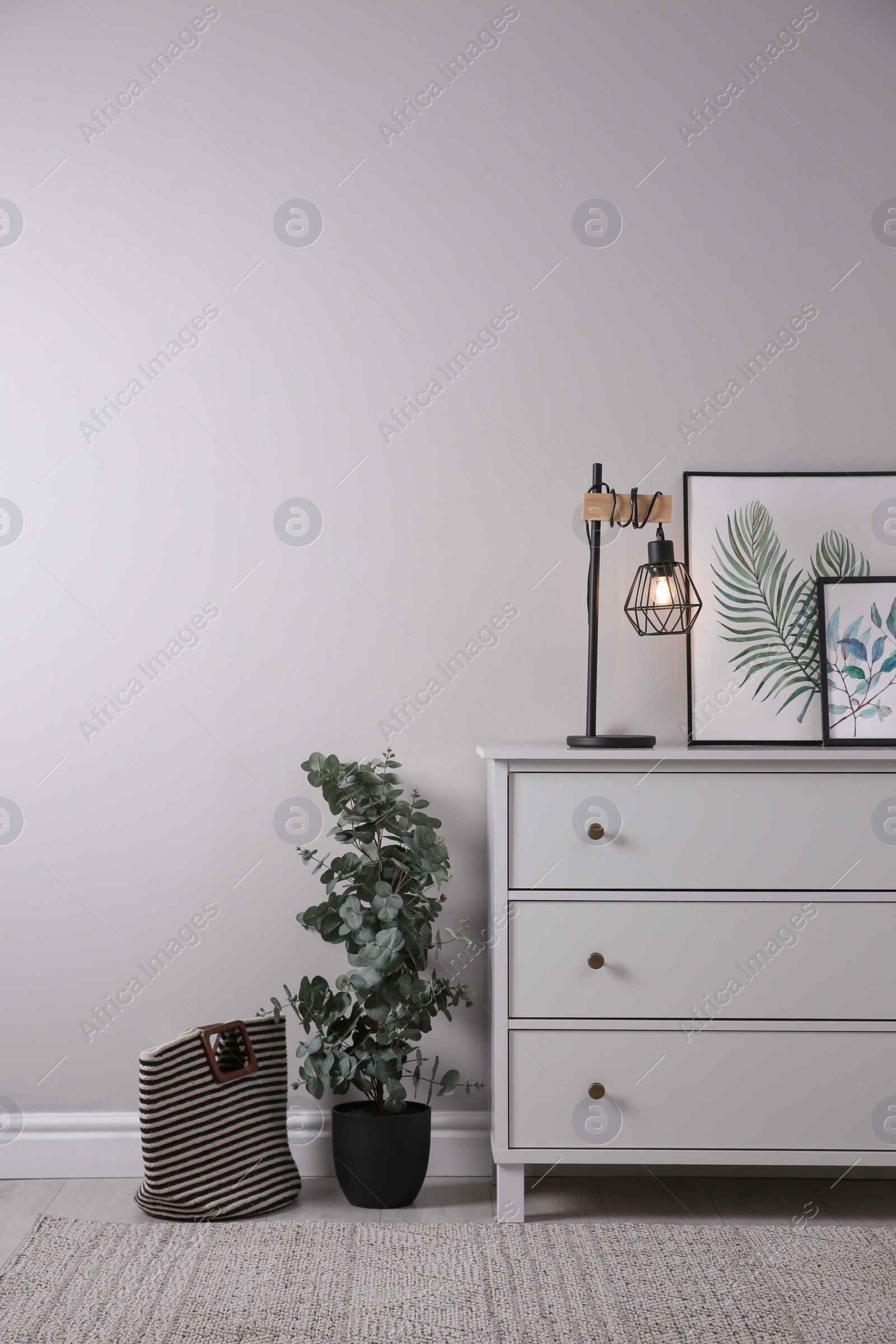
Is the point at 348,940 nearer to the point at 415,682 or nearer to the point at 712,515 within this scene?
the point at 415,682

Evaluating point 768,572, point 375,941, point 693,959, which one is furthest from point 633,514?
point 375,941

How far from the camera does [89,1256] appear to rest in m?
1.77

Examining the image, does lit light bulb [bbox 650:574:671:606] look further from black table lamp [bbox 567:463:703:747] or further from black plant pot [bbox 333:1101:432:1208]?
black plant pot [bbox 333:1101:432:1208]

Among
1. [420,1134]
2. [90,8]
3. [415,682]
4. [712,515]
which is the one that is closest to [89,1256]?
[420,1134]

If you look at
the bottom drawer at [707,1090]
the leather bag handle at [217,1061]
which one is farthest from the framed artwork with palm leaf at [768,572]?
the leather bag handle at [217,1061]

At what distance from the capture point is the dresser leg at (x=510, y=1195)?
197 centimetres

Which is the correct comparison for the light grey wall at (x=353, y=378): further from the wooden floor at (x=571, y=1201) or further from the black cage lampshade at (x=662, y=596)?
the wooden floor at (x=571, y=1201)

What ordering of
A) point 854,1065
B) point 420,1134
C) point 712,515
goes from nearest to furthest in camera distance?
point 854,1065 < point 420,1134 < point 712,515

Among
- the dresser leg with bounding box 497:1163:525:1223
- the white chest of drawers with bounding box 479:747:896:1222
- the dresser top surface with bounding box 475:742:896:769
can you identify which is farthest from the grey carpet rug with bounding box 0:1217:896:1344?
the dresser top surface with bounding box 475:742:896:769

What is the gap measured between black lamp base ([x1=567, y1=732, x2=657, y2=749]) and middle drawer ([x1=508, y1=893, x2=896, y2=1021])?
0.33 meters

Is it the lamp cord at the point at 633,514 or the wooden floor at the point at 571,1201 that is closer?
the wooden floor at the point at 571,1201

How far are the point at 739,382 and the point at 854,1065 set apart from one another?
61.3 inches

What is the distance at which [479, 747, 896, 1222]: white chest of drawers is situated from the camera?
1928 mm

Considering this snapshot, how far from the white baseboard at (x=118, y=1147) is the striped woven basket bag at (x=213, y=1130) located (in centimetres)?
15
